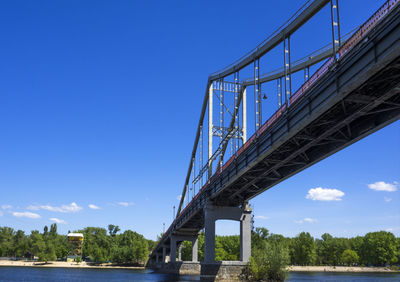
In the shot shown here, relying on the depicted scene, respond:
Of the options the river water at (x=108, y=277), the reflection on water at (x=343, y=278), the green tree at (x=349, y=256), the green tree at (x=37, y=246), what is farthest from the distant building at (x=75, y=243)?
the green tree at (x=349, y=256)

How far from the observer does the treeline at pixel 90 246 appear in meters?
134

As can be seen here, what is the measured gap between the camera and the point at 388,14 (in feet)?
60.7

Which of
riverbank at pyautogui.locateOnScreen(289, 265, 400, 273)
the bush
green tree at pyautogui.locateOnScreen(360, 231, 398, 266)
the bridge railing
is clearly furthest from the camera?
green tree at pyautogui.locateOnScreen(360, 231, 398, 266)

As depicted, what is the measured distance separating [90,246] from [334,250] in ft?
291

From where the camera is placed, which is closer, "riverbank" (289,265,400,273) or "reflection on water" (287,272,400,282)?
"reflection on water" (287,272,400,282)

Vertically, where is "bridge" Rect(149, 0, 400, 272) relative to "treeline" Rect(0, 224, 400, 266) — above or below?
above

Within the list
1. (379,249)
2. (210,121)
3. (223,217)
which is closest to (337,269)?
(379,249)

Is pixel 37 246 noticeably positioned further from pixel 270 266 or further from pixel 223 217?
pixel 270 266

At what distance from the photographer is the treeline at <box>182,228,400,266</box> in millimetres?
128125

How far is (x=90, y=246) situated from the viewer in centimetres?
14512

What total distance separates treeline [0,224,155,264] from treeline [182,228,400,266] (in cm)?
1822

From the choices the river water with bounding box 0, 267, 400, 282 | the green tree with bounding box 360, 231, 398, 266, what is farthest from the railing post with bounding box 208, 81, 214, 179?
the green tree with bounding box 360, 231, 398, 266

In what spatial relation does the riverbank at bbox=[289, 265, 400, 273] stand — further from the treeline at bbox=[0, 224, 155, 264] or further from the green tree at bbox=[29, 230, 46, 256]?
the green tree at bbox=[29, 230, 46, 256]

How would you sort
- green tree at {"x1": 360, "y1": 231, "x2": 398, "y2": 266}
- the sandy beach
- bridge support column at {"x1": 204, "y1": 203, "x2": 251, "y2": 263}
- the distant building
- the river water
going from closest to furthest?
bridge support column at {"x1": 204, "y1": 203, "x2": 251, "y2": 263} → the river water → the sandy beach → green tree at {"x1": 360, "y1": 231, "x2": 398, "y2": 266} → the distant building
